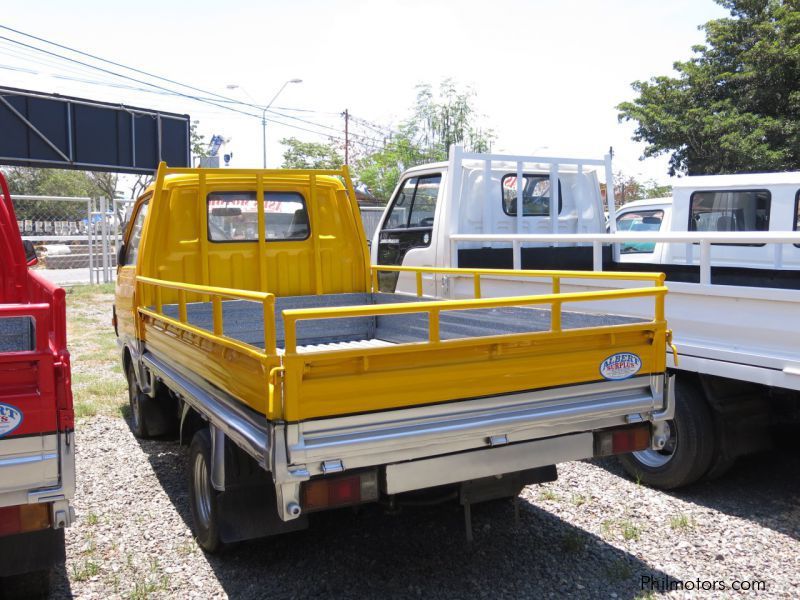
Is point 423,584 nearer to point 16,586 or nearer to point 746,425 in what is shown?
point 16,586

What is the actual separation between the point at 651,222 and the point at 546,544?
31.5 ft

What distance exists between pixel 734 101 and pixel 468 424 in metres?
19.7

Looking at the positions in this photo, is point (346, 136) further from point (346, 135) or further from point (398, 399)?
point (398, 399)

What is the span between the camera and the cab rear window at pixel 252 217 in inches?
197

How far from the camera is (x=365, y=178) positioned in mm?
26000

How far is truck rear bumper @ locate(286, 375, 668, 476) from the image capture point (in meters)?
2.64

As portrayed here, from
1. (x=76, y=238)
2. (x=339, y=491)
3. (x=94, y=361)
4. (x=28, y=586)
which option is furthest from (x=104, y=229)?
(x=339, y=491)

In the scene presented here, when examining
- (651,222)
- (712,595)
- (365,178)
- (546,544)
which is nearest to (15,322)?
(546,544)

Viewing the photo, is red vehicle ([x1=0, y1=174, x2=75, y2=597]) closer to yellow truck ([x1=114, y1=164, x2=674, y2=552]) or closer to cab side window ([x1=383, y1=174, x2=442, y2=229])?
yellow truck ([x1=114, y1=164, x2=674, y2=552])

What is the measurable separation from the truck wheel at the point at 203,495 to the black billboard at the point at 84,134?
12.4 metres

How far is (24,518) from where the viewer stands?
260 cm

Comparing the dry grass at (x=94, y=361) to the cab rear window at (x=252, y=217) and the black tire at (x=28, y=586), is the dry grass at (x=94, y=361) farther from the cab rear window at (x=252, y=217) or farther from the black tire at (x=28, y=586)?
the black tire at (x=28, y=586)

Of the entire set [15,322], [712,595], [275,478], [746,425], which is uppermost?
[15,322]

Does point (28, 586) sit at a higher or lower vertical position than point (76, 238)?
lower
